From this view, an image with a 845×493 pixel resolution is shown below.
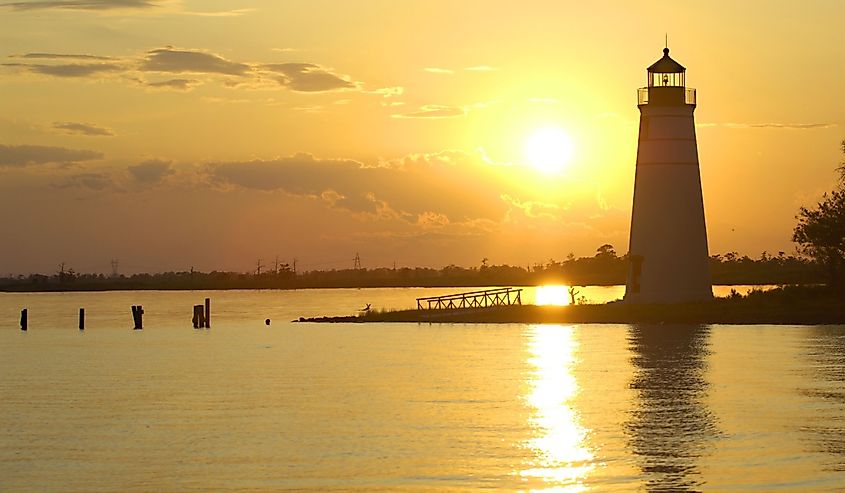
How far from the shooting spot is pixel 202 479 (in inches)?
923

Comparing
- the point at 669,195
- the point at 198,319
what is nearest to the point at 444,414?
the point at 669,195

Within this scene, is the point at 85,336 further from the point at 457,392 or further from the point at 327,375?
the point at 457,392

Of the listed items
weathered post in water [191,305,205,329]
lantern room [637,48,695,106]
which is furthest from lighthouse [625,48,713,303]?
weathered post in water [191,305,205,329]

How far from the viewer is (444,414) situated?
3266 centimetres

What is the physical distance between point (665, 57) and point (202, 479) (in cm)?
4241

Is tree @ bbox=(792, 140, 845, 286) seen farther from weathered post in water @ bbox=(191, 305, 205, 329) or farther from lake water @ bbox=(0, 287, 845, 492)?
weathered post in water @ bbox=(191, 305, 205, 329)

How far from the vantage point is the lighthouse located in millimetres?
58688

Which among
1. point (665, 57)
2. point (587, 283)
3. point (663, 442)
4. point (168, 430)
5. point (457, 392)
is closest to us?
point (663, 442)

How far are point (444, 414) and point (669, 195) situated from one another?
2891cm

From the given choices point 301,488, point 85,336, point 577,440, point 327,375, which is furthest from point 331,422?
point 85,336

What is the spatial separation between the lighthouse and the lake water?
8.52 feet

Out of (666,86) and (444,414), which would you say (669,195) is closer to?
(666,86)

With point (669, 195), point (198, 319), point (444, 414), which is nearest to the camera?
point (444, 414)

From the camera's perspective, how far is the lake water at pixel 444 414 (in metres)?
23.5
